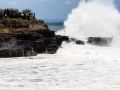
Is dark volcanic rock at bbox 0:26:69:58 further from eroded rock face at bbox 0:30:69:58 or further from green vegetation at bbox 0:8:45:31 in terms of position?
green vegetation at bbox 0:8:45:31

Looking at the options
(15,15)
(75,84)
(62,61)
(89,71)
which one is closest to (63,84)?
(75,84)

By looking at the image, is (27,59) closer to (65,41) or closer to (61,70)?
(61,70)

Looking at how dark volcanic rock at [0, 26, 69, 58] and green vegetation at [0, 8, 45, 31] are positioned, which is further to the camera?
green vegetation at [0, 8, 45, 31]

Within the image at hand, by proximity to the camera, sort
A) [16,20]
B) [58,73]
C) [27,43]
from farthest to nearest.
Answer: [16,20] < [27,43] < [58,73]

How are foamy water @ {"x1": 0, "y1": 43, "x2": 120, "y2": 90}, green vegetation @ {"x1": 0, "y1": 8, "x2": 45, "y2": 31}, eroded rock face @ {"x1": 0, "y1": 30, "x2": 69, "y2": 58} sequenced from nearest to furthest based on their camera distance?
foamy water @ {"x1": 0, "y1": 43, "x2": 120, "y2": 90}, eroded rock face @ {"x1": 0, "y1": 30, "x2": 69, "y2": 58}, green vegetation @ {"x1": 0, "y1": 8, "x2": 45, "y2": 31}

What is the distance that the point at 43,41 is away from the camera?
106ft

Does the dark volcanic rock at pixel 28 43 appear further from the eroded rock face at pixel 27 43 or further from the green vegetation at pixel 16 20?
the green vegetation at pixel 16 20

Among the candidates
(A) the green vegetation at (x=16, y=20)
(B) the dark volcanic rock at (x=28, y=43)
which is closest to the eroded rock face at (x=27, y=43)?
(B) the dark volcanic rock at (x=28, y=43)

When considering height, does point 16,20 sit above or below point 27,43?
above

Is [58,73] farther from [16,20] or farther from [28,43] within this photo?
[16,20]

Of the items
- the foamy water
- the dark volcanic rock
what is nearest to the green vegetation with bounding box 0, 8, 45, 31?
the dark volcanic rock

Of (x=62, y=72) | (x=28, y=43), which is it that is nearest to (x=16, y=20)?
(x=28, y=43)

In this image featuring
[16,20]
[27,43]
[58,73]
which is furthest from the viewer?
[16,20]

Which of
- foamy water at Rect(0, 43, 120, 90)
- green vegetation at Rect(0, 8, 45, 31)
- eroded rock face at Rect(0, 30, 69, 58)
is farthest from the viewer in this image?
green vegetation at Rect(0, 8, 45, 31)
